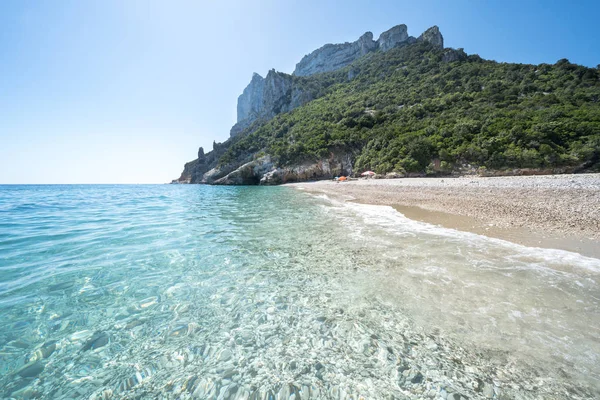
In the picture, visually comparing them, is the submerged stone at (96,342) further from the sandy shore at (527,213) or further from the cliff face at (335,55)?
the cliff face at (335,55)

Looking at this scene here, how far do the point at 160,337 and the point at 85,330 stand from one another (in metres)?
1.20

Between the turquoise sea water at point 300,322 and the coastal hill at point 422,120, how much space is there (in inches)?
1081

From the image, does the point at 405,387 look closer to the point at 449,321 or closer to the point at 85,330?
the point at 449,321

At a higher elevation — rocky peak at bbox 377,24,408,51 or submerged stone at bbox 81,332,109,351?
rocky peak at bbox 377,24,408,51

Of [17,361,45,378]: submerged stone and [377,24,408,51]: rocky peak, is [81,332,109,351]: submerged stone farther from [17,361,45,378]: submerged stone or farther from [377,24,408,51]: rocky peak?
[377,24,408,51]: rocky peak

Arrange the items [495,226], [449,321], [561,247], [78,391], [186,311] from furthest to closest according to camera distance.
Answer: [495,226] → [561,247] → [186,311] → [449,321] → [78,391]

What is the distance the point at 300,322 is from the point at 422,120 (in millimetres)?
46846

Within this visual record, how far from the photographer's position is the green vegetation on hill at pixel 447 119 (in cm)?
2383

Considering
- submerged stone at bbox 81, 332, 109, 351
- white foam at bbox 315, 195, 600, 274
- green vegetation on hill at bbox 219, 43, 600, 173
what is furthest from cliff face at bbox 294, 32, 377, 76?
submerged stone at bbox 81, 332, 109, 351

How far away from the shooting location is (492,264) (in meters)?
5.09

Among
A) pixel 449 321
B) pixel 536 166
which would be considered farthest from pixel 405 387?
pixel 536 166

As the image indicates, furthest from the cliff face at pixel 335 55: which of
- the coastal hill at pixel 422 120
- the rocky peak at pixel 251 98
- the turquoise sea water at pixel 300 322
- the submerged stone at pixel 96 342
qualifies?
the submerged stone at pixel 96 342

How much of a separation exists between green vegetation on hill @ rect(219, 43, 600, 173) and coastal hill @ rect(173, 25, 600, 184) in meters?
0.14

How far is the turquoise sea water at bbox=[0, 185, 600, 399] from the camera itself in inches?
89.8
